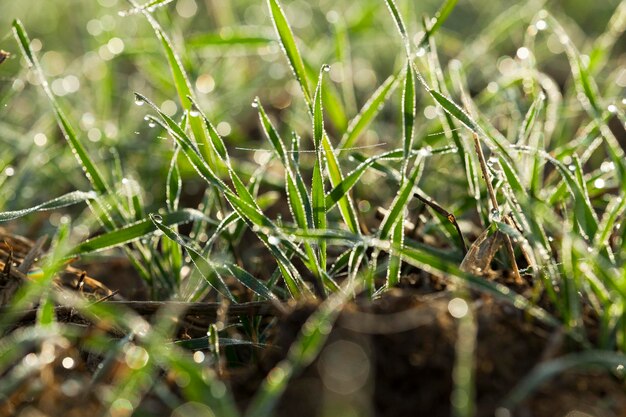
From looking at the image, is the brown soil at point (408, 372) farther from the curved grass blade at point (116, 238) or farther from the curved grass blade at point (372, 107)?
the curved grass blade at point (372, 107)

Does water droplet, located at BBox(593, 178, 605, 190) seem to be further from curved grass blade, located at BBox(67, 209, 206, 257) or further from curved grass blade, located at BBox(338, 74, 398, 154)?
curved grass blade, located at BBox(67, 209, 206, 257)

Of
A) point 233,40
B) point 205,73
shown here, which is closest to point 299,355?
point 233,40

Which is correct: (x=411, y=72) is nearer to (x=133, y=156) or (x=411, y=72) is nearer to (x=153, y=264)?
(x=153, y=264)

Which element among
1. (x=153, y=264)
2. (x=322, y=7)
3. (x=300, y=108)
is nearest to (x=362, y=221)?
(x=153, y=264)

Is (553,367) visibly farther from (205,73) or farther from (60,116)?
(205,73)

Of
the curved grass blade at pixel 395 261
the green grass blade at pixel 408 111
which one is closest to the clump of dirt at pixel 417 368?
the curved grass blade at pixel 395 261
